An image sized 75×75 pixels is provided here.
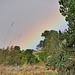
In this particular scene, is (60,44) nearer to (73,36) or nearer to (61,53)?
(61,53)

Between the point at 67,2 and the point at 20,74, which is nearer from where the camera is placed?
the point at 67,2

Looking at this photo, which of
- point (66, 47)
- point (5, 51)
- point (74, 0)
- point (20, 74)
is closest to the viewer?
point (5, 51)

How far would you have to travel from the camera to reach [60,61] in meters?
14.6

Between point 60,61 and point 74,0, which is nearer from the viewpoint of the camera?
point 74,0

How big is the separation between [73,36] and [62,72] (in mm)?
1433

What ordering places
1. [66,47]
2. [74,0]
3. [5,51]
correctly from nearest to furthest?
[5,51] → [74,0] → [66,47]

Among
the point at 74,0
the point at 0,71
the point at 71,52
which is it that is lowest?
the point at 0,71

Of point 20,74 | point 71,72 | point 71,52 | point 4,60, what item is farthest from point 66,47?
point 4,60

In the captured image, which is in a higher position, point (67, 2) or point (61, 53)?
point (67, 2)

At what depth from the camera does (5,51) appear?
33.3 feet

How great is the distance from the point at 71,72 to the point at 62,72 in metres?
0.62

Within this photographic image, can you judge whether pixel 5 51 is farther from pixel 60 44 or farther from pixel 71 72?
pixel 60 44

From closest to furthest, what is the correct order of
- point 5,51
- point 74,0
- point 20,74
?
point 5,51, point 74,0, point 20,74

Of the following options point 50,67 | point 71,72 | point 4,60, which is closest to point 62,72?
point 71,72
